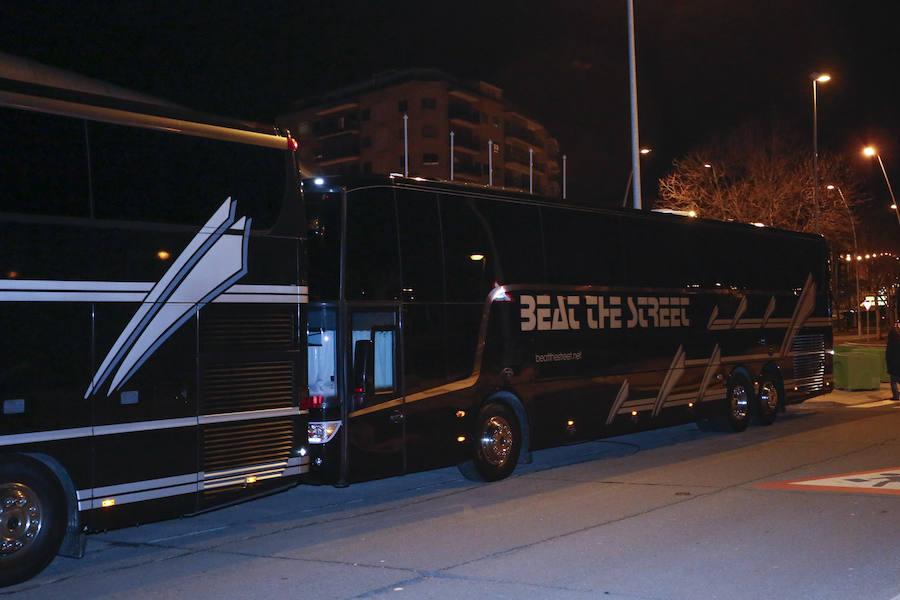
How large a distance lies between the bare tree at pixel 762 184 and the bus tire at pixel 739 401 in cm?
2121

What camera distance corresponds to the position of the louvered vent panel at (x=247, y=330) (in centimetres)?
861

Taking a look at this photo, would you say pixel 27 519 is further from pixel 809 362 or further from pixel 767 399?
pixel 809 362

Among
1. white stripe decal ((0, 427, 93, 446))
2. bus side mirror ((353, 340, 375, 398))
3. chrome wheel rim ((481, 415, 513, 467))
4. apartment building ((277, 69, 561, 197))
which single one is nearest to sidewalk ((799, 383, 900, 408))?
chrome wheel rim ((481, 415, 513, 467))

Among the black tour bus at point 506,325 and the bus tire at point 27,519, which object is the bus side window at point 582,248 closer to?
the black tour bus at point 506,325

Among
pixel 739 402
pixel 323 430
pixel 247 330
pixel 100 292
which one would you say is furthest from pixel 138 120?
pixel 739 402

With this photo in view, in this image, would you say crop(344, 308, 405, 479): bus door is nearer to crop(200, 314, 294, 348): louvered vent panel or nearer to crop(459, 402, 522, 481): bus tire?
crop(200, 314, 294, 348): louvered vent panel

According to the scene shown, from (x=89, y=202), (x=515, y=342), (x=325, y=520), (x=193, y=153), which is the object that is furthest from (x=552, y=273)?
(x=89, y=202)

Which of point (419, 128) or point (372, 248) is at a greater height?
point (419, 128)

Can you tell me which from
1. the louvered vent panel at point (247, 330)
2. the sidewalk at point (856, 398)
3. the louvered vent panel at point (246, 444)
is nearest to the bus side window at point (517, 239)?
the louvered vent panel at point (247, 330)

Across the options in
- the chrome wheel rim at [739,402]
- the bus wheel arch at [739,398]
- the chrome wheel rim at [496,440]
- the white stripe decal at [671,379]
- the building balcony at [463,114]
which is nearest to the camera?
the chrome wheel rim at [496,440]

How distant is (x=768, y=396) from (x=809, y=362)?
74.5 inches

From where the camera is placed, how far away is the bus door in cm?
1010

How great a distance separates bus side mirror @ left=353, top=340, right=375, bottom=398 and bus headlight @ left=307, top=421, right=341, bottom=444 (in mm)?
435

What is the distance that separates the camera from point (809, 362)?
64.9 ft
